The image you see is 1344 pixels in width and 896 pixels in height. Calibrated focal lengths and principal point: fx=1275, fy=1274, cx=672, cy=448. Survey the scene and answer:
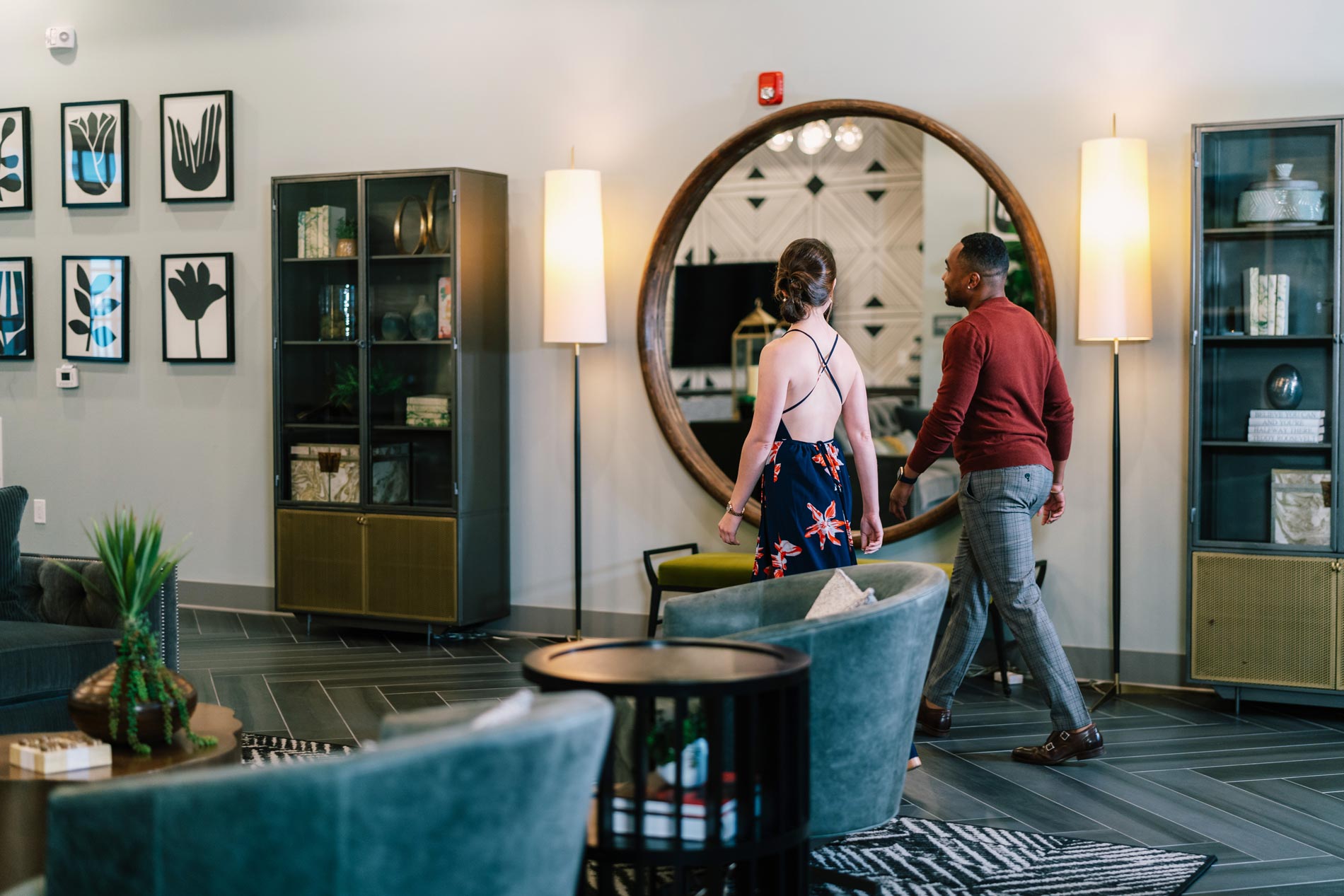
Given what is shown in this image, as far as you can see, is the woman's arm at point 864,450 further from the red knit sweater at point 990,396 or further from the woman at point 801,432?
the red knit sweater at point 990,396

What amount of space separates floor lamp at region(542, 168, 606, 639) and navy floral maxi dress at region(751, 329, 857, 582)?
2.07 metres

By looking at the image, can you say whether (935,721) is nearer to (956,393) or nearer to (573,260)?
(956,393)

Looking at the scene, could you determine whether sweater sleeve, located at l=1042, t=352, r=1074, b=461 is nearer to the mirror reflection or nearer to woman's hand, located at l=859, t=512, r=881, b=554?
woman's hand, located at l=859, t=512, r=881, b=554

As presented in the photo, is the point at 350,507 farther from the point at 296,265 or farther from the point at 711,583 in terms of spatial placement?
the point at 711,583

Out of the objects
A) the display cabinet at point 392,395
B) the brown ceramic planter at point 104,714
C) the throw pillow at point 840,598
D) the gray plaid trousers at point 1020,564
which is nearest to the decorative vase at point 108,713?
the brown ceramic planter at point 104,714

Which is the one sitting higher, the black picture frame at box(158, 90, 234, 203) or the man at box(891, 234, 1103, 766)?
the black picture frame at box(158, 90, 234, 203)

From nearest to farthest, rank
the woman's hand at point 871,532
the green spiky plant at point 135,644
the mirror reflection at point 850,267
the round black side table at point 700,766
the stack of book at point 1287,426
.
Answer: the round black side table at point 700,766, the green spiky plant at point 135,644, the woman's hand at point 871,532, the stack of book at point 1287,426, the mirror reflection at point 850,267

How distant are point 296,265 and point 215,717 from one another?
3570 millimetres

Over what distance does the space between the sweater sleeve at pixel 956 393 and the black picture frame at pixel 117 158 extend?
4.82 metres

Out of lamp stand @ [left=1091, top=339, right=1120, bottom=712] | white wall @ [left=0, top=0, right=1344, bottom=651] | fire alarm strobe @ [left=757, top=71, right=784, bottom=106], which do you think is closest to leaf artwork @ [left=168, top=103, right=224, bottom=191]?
white wall @ [left=0, top=0, right=1344, bottom=651]

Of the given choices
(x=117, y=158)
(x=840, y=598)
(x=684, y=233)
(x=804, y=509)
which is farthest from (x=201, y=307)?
(x=840, y=598)

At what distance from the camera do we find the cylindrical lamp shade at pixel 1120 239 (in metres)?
4.70

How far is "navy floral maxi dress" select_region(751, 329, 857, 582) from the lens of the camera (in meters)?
3.62

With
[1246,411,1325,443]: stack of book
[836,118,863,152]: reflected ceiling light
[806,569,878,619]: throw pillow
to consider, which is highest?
[836,118,863,152]: reflected ceiling light
